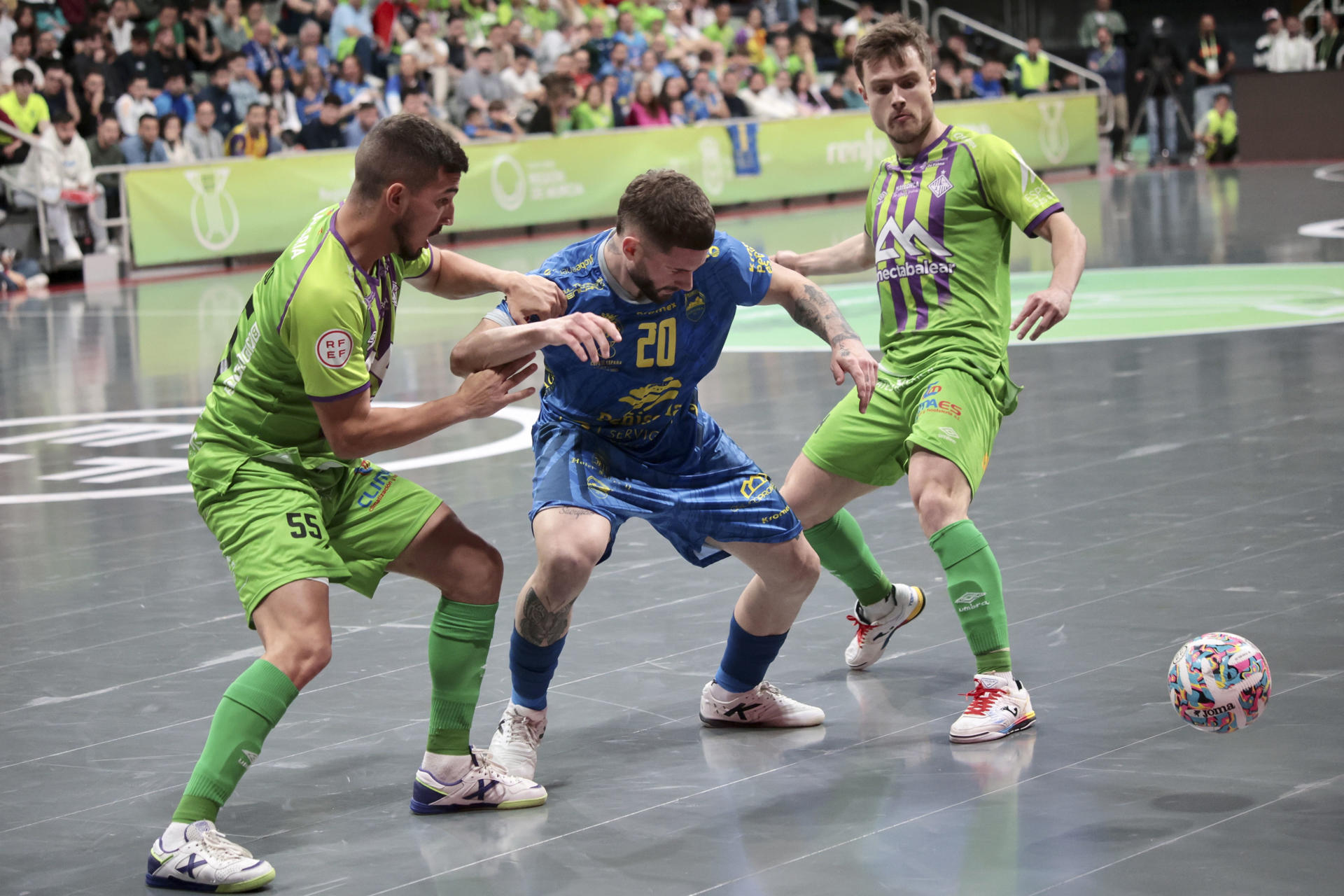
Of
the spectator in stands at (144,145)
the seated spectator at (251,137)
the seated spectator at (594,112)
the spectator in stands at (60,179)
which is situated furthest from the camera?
the seated spectator at (594,112)

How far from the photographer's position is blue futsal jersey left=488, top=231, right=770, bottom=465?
4719 millimetres

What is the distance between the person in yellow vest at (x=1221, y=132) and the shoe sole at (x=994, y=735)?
28.2 meters

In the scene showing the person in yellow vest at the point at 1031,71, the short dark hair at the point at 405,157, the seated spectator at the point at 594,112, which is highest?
the person in yellow vest at the point at 1031,71

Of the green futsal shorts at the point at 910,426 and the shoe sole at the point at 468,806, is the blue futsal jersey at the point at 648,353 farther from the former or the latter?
the shoe sole at the point at 468,806

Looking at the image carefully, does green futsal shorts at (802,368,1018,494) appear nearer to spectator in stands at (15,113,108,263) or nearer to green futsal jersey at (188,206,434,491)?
green futsal jersey at (188,206,434,491)

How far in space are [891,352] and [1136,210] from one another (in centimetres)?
1745

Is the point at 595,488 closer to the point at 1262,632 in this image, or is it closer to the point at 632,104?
the point at 1262,632

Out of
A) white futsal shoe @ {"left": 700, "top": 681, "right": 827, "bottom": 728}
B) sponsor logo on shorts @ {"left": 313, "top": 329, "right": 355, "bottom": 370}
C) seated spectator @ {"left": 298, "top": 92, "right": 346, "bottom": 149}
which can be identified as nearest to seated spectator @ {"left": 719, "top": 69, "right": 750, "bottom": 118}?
seated spectator @ {"left": 298, "top": 92, "right": 346, "bottom": 149}

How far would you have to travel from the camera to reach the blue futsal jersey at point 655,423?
4.68 m

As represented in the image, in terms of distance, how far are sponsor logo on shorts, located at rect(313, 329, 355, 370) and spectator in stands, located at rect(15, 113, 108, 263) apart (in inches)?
667

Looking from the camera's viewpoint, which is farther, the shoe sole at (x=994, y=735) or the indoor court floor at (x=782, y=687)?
the shoe sole at (x=994, y=735)

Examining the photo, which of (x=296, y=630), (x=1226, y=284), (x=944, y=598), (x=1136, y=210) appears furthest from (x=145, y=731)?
(x=1136, y=210)

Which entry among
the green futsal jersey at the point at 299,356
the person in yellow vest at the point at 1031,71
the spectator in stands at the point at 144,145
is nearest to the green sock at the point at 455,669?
the green futsal jersey at the point at 299,356

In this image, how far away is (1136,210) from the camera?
2189cm
